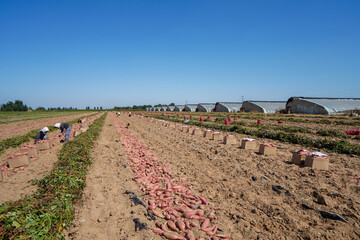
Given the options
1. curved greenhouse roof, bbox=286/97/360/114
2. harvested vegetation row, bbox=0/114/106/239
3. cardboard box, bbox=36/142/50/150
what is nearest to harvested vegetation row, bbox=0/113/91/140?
cardboard box, bbox=36/142/50/150

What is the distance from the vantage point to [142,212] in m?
4.00

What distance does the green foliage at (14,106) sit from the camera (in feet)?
312

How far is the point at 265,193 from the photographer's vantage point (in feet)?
15.4

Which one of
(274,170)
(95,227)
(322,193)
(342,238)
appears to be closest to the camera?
(342,238)

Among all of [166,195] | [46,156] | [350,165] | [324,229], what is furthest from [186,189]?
[46,156]

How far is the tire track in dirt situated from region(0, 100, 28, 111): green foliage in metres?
122

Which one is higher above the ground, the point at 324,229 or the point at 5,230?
the point at 5,230

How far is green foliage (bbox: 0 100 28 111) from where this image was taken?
95100mm

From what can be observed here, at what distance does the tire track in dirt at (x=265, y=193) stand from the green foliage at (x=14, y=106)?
122 meters

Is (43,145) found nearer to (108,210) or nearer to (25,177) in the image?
(25,177)

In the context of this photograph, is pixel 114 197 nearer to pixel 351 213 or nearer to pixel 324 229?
pixel 324 229

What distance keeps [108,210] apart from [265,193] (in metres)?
3.72

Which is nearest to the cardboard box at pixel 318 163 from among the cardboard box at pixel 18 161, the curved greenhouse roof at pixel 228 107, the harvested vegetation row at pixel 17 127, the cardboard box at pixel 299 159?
the cardboard box at pixel 299 159

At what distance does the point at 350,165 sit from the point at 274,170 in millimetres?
2727
